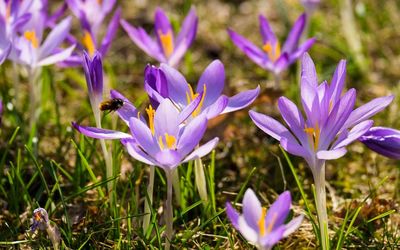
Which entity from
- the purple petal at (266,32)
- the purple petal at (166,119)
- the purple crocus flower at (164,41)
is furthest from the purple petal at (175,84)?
the purple petal at (266,32)

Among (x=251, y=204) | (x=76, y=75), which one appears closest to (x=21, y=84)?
(x=76, y=75)

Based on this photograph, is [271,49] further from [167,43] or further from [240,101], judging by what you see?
[240,101]

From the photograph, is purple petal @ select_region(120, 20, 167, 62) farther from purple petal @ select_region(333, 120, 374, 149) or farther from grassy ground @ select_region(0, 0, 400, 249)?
purple petal @ select_region(333, 120, 374, 149)

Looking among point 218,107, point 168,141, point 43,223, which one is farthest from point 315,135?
point 43,223

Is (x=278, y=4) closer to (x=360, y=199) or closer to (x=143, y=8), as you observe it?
(x=143, y=8)

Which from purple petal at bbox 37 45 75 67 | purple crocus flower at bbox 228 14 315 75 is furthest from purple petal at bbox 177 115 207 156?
purple crocus flower at bbox 228 14 315 75
